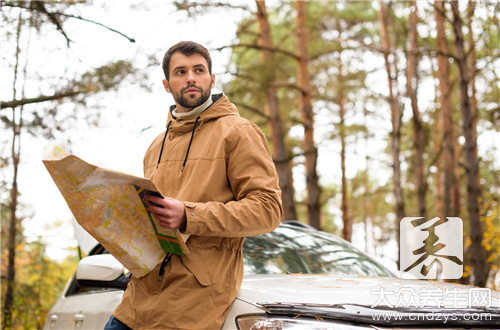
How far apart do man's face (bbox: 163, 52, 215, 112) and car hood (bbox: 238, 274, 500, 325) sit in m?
0.92

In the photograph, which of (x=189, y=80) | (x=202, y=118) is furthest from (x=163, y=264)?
(x=189, y=80)

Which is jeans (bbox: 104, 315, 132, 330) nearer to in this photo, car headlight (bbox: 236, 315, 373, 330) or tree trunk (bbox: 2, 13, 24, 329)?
car headlight (bbox: 236, 315, 373, 330)

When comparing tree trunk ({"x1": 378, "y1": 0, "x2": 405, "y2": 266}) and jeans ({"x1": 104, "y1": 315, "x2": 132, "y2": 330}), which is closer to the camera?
jeans ({"x1": 104, "y1": 315, "x2": 132, "y2": 330})

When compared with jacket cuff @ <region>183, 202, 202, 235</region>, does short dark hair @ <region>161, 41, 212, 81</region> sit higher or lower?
higher

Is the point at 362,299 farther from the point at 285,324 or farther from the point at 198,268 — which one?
the point at 198,268

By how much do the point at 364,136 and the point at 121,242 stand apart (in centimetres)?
2154

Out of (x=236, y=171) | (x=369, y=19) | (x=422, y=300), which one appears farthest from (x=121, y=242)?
(x=369, y=19)

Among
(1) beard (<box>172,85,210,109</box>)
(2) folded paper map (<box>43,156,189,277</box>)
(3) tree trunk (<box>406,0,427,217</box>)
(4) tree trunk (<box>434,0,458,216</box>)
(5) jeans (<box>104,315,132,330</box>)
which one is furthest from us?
(4) tree trunk (<box>434,0,458,216</box>)

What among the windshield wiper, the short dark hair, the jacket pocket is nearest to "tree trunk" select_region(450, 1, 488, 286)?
the windshield wiper

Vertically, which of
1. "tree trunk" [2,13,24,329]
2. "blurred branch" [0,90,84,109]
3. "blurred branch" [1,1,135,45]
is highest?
"blurred branch" [1,1,135,45]

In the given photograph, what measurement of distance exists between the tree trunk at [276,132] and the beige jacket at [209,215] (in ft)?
31.1

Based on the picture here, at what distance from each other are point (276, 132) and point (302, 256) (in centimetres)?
933

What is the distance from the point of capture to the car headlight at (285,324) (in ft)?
7.43

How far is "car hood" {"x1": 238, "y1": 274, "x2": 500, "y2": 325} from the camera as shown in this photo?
2.32 meters
